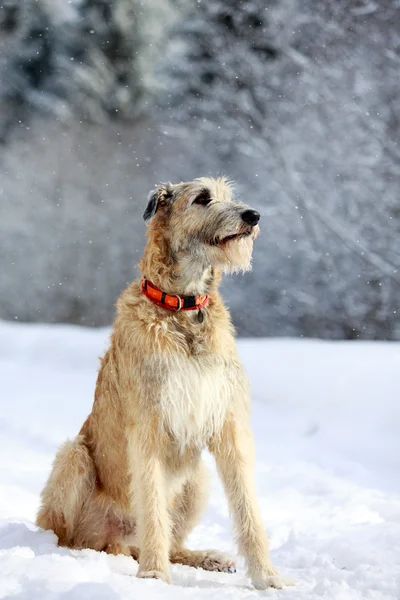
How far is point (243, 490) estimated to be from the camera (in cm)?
307

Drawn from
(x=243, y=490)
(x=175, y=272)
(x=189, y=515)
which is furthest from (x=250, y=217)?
(x=189, y=515)

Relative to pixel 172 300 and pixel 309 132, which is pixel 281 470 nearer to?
pixel 172 300

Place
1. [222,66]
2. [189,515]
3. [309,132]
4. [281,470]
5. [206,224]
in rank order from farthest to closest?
[222,66]
[309,132]
[281,470]
[189,515]
[206,224]

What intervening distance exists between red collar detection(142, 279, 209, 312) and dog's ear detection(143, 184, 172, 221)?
1.10ft

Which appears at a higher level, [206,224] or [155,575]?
[206,224]

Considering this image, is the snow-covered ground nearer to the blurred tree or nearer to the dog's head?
the dog's head

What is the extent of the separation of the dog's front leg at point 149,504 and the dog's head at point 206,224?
832 mm

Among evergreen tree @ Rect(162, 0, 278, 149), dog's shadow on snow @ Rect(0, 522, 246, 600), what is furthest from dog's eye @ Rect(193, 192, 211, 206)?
evergreen tree @ Rect(162, 0, 278, 149)

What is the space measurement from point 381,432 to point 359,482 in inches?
44.2

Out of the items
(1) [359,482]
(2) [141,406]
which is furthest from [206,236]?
(1) [359,482]

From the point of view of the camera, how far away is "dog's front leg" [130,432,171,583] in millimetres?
2928

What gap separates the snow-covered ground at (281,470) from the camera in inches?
106

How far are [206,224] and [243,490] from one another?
1.17m

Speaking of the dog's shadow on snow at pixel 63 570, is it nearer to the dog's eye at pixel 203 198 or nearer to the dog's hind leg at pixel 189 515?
the dog's hind leg at pixel 189 515
